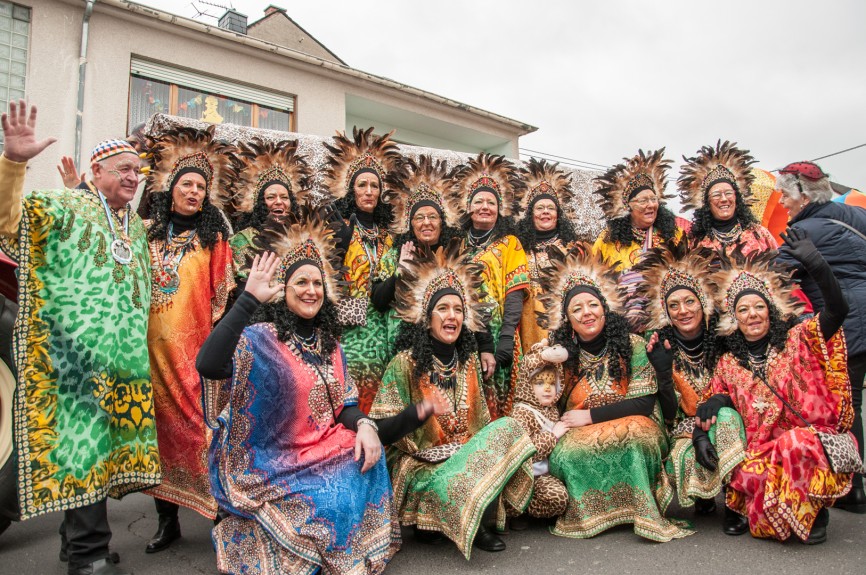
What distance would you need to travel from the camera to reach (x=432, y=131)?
14.1 m

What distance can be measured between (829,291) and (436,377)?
2301 millimetres

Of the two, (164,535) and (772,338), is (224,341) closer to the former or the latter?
(164,535)

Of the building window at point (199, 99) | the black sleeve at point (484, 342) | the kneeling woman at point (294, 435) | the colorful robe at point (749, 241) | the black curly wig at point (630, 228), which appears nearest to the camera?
the kneeling woman at point (294, 435)

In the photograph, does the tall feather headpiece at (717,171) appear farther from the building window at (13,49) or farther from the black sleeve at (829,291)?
the building window at (13,49)

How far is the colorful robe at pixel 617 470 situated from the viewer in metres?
3.64

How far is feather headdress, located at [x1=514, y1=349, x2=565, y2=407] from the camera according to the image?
415 cm

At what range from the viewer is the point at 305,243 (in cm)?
360

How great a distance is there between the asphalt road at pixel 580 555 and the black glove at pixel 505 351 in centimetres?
117

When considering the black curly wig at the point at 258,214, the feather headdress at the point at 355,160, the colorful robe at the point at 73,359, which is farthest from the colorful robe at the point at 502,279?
the colorful robe at the point at 73,359

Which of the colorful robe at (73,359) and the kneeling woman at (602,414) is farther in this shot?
the kneeling woman at (602,414)

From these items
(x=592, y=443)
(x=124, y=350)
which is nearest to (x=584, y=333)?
(x=592, y=443)

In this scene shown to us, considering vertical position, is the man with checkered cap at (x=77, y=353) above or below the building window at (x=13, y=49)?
below

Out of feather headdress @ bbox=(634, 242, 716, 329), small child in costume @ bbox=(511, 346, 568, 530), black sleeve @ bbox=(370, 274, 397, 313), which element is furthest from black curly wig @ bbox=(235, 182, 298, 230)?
feather headdress @ bbox=(634, 242, 716, 329)

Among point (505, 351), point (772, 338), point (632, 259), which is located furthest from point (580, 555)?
point (632, 259)
